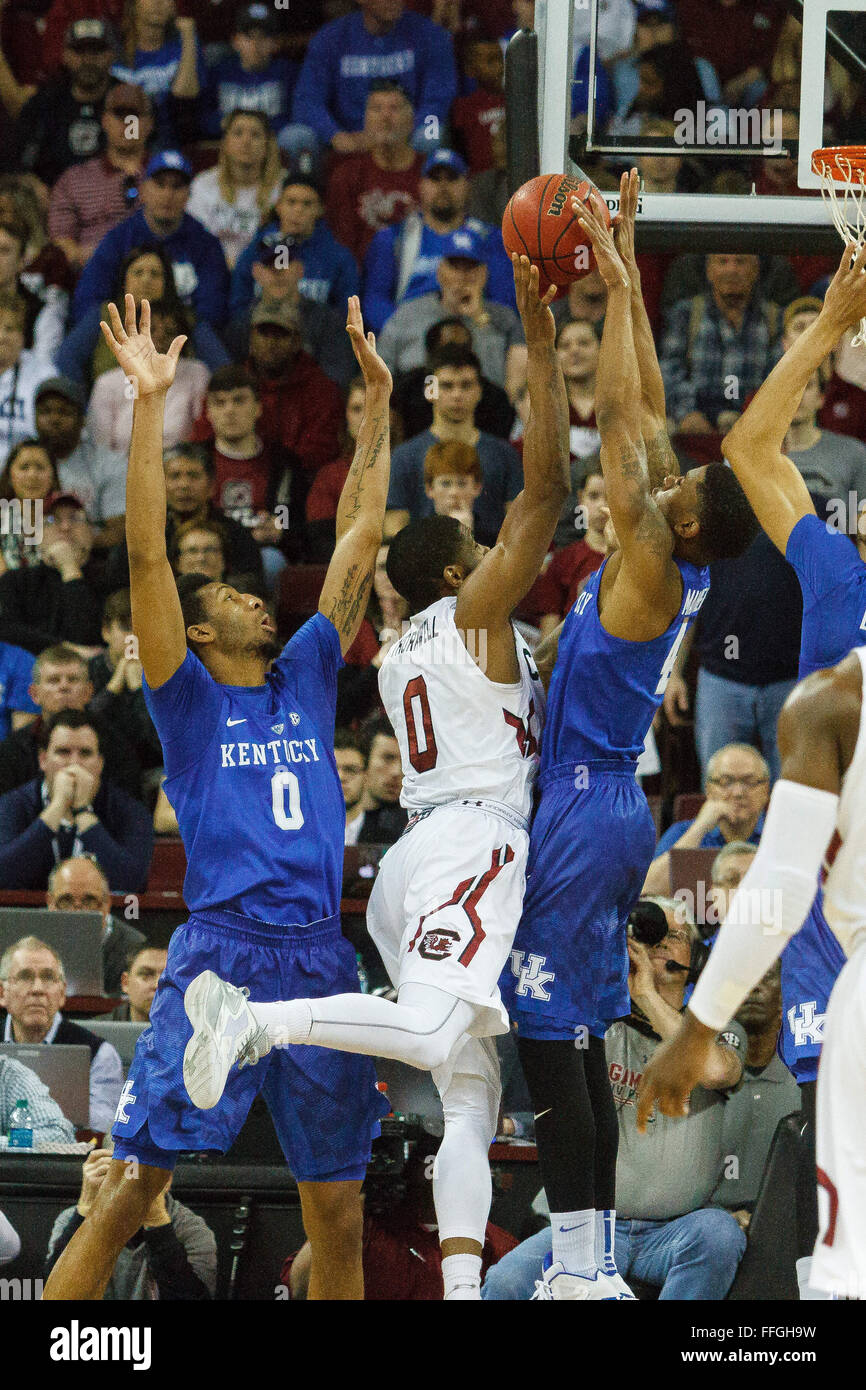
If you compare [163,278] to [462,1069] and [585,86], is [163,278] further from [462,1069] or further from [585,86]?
[462,1069]

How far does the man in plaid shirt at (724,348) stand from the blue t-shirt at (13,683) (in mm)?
3459

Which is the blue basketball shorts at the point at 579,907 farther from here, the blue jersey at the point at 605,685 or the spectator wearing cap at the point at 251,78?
the spectator wearing cap at the point at 251,78

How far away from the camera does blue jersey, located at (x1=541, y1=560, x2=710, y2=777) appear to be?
5328 mm

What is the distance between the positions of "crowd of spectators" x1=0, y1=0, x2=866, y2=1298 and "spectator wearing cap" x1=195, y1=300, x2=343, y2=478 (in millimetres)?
21

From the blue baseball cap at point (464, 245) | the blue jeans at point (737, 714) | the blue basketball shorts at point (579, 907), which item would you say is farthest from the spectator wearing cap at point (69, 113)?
the blue basketball shorts at point (579, 907)

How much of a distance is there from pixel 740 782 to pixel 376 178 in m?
5.27

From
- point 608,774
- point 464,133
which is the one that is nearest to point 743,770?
point 608,774

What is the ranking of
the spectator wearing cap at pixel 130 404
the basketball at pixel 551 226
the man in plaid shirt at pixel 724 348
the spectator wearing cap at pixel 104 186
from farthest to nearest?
the spectator wearing cap at pixel 104 186, the spectator wearing cap at pixel 130 404, the man in plaid shirt at pixel 724 348, the basketball at pixel 551 226

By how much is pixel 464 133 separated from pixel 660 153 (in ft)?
18.3

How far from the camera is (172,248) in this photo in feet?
36.1

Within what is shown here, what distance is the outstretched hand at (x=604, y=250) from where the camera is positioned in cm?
539

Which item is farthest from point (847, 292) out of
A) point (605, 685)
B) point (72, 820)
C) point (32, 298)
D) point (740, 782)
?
point (32, 298)

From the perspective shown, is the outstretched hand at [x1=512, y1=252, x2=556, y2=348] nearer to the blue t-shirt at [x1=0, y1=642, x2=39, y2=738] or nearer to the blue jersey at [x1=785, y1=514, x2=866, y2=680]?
the blue jersey at [x1=785, y1=514, x2=866, y2=680]

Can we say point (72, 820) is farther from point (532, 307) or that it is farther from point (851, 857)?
point (851, 857)
